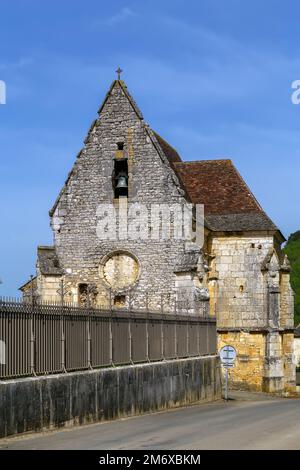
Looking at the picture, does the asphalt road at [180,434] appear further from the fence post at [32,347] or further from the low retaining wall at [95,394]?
the fence post at [32,347]

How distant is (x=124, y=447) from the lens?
13.2 metres

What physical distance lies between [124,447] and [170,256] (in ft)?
70.8

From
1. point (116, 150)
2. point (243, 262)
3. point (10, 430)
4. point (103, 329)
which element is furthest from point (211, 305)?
point (10, 430)

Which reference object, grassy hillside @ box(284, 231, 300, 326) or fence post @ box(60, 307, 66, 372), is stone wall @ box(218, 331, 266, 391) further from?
grassy hillside @ box(284, 231, 300, 326)

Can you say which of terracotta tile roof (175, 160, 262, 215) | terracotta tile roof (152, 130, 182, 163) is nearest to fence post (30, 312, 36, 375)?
terracotta tile roof (175, 160, 262, 215)

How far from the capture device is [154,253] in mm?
35000

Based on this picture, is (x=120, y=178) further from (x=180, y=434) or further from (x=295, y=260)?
(x=295, y=260)

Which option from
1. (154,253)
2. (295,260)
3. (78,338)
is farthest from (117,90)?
(295,260)

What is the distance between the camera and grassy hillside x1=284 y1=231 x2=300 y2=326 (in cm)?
11778

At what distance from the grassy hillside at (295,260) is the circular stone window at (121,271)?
257 ft

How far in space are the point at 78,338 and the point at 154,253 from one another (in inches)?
628

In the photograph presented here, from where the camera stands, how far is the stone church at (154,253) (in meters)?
34.8

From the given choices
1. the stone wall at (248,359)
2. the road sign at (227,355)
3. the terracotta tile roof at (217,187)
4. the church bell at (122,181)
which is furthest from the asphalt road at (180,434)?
the terracotta tile roof at (217,187)

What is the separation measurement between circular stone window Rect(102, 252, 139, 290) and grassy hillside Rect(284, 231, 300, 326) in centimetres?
7844
